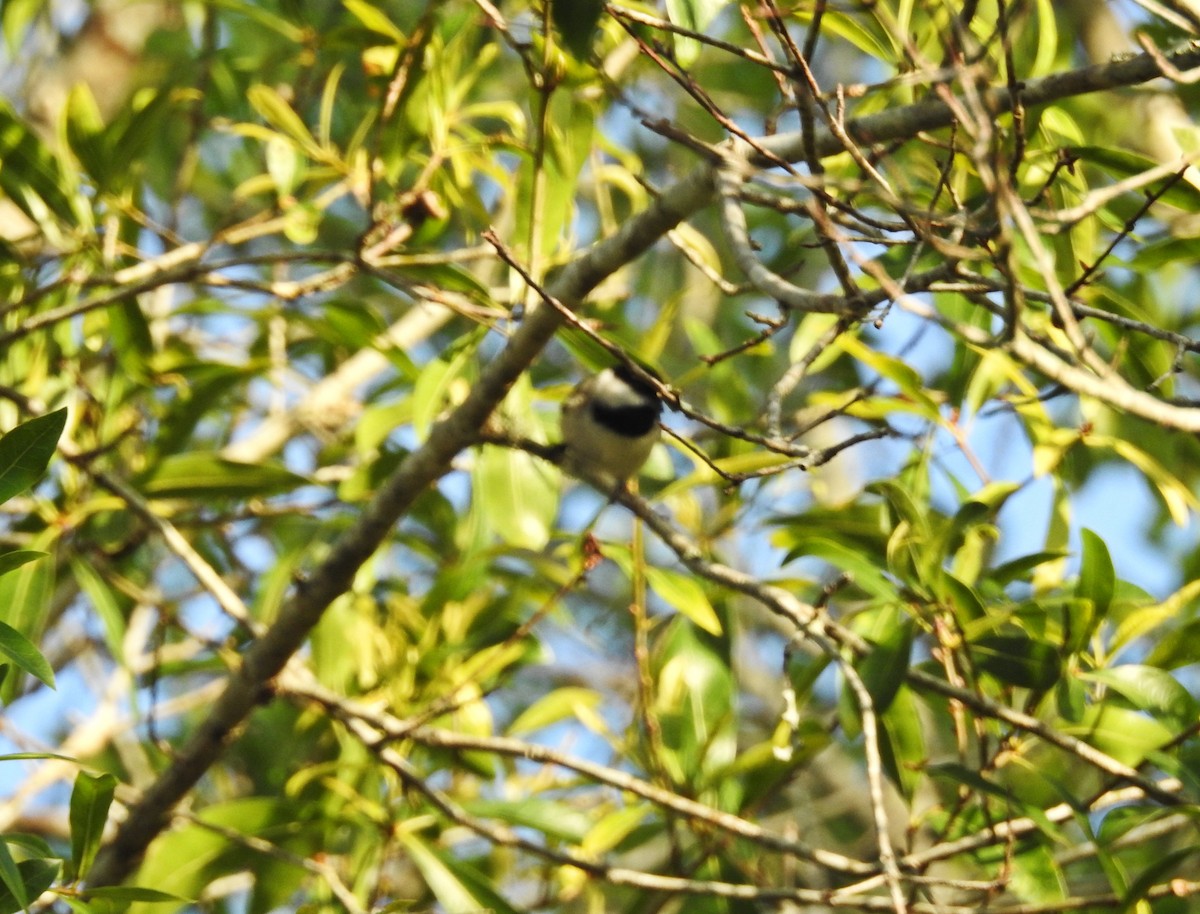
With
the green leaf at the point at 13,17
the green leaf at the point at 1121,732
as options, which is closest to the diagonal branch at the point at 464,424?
the green leaf at the point at 1121,732

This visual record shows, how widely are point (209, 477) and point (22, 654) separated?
1427 millimetres

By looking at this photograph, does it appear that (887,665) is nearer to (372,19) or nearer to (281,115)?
(372,19)

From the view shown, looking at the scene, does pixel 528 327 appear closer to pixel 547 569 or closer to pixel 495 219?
pixel 547 569

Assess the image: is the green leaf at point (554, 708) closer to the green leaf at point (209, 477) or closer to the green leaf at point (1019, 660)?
the green leaf at point (209, 477)

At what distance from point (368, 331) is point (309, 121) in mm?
1970

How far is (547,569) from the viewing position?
3416 mm

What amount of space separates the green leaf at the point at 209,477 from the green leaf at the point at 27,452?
4.13 feet

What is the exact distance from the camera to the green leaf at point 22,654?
1.59 m

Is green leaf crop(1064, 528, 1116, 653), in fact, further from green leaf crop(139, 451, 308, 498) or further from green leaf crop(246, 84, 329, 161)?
green leaf crop(246, 84, 329, 161)

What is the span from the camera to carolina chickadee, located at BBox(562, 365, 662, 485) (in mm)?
3283

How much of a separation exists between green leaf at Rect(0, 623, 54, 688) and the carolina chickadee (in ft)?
5.51

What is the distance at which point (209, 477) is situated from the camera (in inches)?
119

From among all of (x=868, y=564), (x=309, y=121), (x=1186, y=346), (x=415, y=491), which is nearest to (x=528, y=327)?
(x=415, y=491)

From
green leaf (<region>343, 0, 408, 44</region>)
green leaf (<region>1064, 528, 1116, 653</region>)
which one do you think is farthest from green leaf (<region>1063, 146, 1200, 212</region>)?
green leaf (<region>343, 0, 408, 44</region>)
